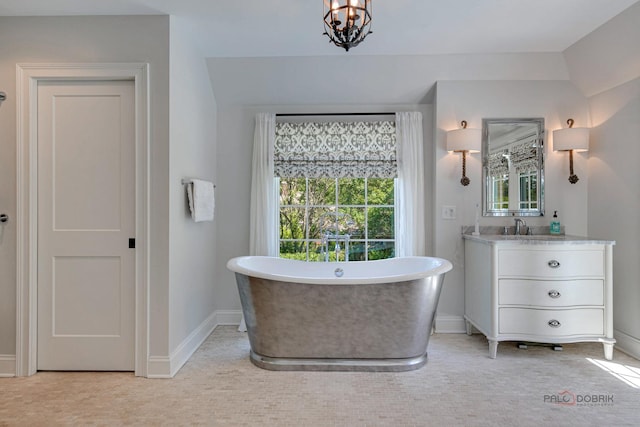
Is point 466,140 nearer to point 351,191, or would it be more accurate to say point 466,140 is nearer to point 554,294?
point 351,191

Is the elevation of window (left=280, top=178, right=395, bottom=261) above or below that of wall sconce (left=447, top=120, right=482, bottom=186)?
below

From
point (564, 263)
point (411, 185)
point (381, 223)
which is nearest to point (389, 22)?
point (411, 185)

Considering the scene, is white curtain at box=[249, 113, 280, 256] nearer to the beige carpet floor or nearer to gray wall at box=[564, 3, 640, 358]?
the beige carpet floor

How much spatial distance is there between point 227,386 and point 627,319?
2.93 metres

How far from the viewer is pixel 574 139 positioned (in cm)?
318

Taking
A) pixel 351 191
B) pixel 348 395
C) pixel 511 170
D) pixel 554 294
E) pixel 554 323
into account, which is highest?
pixel 511 170

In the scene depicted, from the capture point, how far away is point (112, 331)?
2.56 metres

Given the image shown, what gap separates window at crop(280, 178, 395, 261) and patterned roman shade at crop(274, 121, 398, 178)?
6.4 inches

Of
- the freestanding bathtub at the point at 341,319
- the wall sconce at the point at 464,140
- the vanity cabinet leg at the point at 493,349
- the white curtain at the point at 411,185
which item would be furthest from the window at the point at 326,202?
the vanity cabinet leg at the point at 493,349

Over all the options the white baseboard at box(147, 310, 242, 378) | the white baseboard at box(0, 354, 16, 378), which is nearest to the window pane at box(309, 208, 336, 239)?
the white baseboard at box(147, 310, 242, 378)

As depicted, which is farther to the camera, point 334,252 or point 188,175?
point 334,252

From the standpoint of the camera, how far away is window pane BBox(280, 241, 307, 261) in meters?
3.77

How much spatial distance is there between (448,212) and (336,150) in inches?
45.3

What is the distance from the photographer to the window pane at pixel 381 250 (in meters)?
3.72
